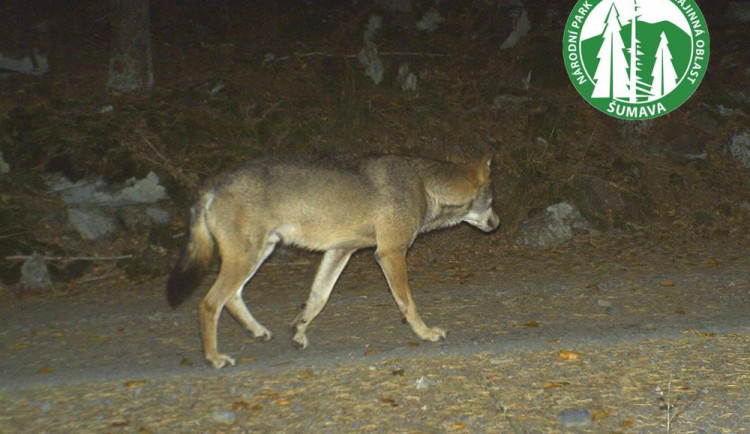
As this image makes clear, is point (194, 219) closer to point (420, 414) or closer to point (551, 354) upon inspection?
point (420, 414)

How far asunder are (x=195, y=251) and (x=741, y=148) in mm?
11162

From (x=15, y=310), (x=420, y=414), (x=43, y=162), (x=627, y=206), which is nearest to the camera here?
(x=420, y=414)

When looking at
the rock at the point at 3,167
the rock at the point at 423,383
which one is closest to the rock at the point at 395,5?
the rock at the point at 3,167

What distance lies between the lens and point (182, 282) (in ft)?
19.6

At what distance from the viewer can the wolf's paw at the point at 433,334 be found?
6.32 m

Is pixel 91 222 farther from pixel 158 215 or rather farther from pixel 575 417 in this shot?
pixel 575 417

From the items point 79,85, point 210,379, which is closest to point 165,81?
point 79,85

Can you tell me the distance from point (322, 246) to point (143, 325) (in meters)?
2.19

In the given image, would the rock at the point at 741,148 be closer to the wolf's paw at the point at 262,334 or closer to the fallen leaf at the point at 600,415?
the fallen leaf at the point at 600,415

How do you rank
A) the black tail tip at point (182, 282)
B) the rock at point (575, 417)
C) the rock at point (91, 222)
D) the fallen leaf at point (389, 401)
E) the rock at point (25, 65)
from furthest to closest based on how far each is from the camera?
the rock at point (25, 65) → the rock at point (91, 222) → the black tail tip at point (182, 282) → the fallen leaf at point (389, 401) → the rock at point (575, 417)

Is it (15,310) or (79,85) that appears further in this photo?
(79,85)

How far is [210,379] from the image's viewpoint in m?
5.51

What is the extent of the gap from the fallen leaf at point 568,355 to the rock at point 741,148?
30.2 ft

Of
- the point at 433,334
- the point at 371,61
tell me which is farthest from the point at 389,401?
the point at 371,61
